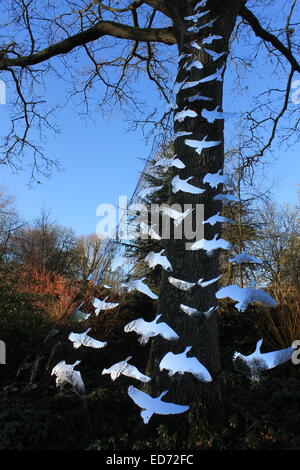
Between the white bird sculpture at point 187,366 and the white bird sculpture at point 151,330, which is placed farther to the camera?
the white bird sculpture at point 151,330

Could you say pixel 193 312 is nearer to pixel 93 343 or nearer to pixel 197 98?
pixel 93 343

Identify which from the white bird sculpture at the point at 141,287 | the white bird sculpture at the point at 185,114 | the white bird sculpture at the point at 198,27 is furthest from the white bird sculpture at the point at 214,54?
the white bird sculpture at the point at 141,287

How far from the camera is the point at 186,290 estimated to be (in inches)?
104

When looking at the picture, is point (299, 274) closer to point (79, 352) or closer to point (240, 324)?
point (240, 324)

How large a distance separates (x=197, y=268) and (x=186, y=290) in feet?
0.71

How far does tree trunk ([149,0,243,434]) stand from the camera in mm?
2617

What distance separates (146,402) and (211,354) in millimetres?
746

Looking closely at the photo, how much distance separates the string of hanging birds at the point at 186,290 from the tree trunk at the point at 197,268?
46mm

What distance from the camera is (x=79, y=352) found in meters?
5.08

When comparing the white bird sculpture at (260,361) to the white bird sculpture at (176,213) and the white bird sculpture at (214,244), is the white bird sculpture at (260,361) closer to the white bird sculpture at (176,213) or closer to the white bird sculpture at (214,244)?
the white bird sculpture at (214,244)

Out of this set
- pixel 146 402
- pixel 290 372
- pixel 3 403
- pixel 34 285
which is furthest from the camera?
pixel 34 285

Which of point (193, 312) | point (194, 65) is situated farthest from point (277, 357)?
point (194, 65)

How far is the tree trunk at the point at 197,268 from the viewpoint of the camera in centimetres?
262
